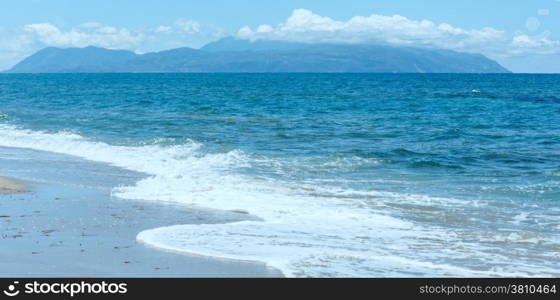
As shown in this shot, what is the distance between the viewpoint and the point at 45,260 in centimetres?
886

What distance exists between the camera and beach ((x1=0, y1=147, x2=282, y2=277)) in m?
8.55

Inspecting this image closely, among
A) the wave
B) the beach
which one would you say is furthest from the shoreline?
the wave

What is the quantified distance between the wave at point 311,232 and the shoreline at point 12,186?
2046 mm

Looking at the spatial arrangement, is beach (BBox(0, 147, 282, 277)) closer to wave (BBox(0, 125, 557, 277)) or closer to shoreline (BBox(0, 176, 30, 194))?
shoreline (BBox(0, 176, 30, 194))

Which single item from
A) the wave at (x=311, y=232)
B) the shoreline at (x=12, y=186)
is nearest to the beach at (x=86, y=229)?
the shoreline at (x=12, y=186)

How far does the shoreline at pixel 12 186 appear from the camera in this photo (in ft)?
48.4

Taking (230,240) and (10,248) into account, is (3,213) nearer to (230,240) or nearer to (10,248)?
(10,248)

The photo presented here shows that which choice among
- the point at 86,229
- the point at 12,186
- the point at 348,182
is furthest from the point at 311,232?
the point at 12,186

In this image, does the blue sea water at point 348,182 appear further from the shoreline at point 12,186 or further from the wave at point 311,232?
the shoreline at point 12,186

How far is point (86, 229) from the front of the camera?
35.9ft

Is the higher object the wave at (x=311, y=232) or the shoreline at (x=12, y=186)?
the wave at (x=311, y=232)

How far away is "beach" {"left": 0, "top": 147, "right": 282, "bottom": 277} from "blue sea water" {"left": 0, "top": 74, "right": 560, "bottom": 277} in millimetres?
513

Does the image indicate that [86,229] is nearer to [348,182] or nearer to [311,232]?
[311,232]

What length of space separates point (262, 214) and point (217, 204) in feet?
4.59
